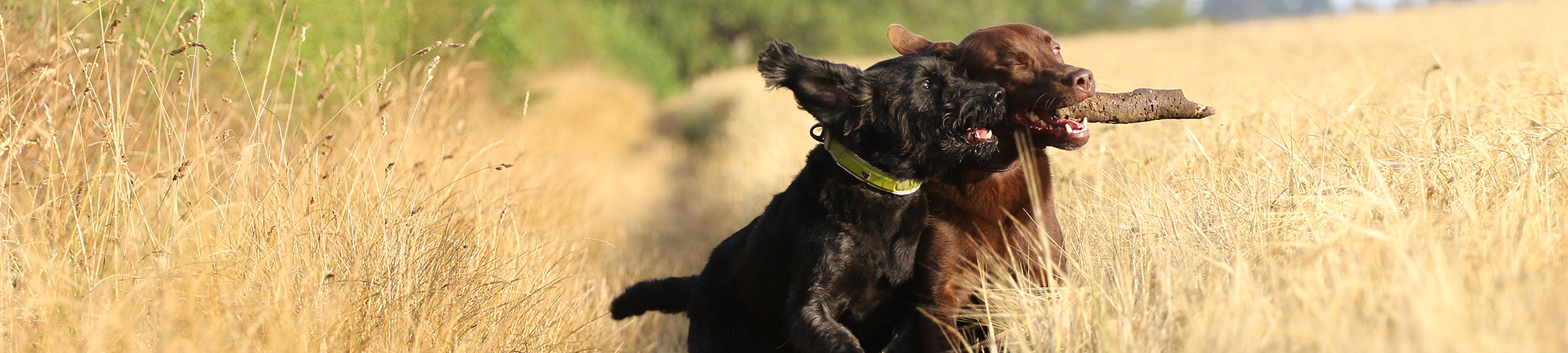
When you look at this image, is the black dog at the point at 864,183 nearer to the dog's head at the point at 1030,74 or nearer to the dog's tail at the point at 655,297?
the dog's head at the point at 1030,74

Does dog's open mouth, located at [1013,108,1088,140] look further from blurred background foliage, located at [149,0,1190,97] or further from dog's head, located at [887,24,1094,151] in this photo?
blurred background foliage, located at [149,0,1190,97]

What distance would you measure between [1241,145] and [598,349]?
2.93 meters

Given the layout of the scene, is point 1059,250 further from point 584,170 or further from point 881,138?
point 584,170

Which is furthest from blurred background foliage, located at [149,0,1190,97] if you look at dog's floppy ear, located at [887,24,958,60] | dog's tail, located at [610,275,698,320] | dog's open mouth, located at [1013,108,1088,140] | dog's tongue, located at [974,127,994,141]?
dog's open mouth, located at [1013,108,1088,140]

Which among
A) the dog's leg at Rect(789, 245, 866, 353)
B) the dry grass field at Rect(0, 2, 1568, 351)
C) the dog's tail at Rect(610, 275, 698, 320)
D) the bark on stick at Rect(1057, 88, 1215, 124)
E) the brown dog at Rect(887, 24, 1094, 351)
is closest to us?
the dry grass field at Rect(0, 2, 1568, 351)

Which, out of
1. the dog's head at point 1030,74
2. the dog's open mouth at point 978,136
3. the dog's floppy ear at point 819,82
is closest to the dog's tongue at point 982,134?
the dog's open mouth at point 978,136

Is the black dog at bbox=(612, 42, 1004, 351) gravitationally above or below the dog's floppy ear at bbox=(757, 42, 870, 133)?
below

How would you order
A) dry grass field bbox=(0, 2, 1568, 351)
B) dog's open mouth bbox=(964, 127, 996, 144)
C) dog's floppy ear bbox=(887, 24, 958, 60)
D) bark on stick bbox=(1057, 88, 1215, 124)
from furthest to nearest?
dog's floppy ear bbox=(887, 24, 958, 60)
bark on stick bbox=(1057, 88, 1215, 124)
dog's open mouth bbox=(964, 127, 996, 144)
dry grass field bbox=(0, 2, 1568, 351)

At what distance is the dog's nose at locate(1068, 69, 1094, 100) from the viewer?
328 centimetres

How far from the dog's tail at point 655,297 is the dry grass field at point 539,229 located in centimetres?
20

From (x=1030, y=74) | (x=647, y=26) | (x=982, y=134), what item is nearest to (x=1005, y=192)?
(x=982, y=134)

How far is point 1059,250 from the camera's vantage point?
3324 millimetres

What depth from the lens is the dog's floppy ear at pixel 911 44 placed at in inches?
153

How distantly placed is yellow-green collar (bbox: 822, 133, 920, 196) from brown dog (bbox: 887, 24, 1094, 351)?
0.37 ft
